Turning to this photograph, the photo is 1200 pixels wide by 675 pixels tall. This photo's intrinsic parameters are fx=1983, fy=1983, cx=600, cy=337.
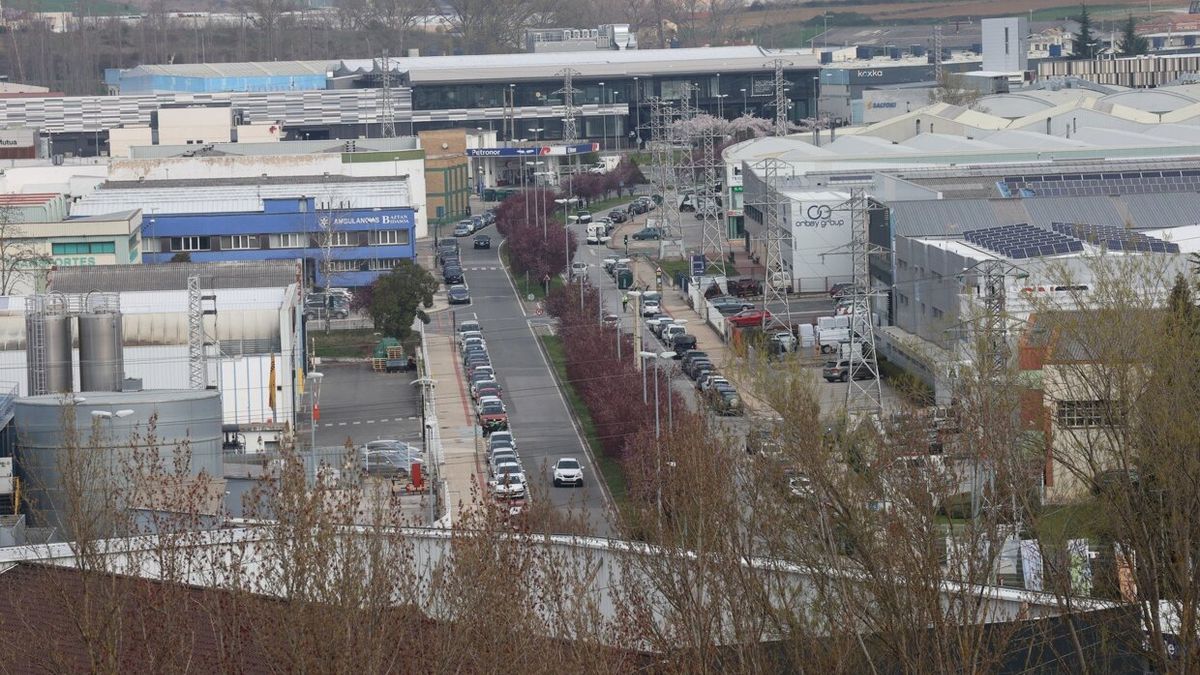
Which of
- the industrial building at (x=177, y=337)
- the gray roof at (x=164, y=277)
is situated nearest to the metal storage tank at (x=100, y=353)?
the industrial building at (x=177, y=337)

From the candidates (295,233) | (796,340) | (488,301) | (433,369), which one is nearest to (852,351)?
(796,340)

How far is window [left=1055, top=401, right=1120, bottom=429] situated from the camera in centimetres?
732

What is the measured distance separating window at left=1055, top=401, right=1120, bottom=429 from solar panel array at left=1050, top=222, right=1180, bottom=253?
5508mm

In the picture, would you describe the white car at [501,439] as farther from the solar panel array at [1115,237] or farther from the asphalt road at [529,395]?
the solar panel array at [1115,237]

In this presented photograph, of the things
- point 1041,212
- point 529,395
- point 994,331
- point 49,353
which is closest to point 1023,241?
point 1041,212

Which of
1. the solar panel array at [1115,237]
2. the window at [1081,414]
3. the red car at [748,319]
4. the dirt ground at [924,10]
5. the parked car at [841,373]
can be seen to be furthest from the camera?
the dirt ground at [924,10]

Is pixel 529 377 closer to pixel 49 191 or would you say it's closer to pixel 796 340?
pixel 796 340

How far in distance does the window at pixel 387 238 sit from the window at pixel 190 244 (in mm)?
1793

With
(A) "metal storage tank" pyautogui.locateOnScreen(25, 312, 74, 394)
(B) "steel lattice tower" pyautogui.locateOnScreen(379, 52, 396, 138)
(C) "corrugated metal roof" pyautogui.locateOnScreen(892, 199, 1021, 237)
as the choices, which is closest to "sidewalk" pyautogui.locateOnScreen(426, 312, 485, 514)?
(A) "metal storage tank" pyautogui.locateOnScreen(25, 312, 74, 394)

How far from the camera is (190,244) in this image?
21.4 meters

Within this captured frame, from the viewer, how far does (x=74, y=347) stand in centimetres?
1084

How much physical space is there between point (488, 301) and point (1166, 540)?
14.4m

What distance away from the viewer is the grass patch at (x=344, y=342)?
1758 cm

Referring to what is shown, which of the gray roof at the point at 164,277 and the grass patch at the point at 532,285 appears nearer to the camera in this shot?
the gray roof at the point at 164,277
